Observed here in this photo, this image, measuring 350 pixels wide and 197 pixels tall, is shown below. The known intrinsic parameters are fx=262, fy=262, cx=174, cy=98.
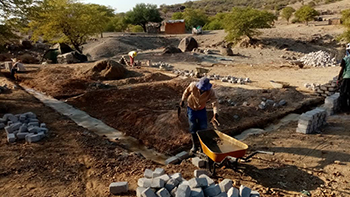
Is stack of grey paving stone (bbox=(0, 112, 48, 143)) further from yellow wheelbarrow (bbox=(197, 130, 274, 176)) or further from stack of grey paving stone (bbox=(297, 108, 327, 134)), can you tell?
stack of grey paving stone (bbox=(297, 108, 327, 134))

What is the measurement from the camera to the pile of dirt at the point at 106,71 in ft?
43.9

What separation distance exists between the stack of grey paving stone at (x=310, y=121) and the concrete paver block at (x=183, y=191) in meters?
3.87

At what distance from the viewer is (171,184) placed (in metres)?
3.65

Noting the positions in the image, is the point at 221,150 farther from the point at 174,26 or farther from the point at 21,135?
the point at 174,26

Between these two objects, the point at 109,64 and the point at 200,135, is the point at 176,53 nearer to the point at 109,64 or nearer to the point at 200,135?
the point at 109,64

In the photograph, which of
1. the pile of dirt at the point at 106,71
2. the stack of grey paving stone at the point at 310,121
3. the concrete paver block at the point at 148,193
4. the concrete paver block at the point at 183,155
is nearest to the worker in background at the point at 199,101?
the concrete paver block at the point at 183,155

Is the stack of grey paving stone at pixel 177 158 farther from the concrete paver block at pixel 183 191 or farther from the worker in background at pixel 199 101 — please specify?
the concrete paver block at pixel 183 191

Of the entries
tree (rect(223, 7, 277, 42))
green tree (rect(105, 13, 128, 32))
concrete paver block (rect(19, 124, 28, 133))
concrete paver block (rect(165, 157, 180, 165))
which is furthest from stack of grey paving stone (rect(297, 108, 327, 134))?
green tree (rect(105, 13, 128, 32))

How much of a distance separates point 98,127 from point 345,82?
22.7ft

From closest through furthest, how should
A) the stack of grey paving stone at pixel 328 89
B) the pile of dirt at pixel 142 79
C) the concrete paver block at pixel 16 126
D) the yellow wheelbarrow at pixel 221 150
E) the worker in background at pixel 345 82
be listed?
the yellow wheelbarrow at pixel 221 150 < the concrete paver block at pixel 16 126 < the worker in background at pixel 345 82 < the stack of grey paving stone at pixel 328 89 < the pile of dirt at pixel 142 79

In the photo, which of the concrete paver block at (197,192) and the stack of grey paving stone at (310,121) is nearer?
the concrete paver block at (197,192)

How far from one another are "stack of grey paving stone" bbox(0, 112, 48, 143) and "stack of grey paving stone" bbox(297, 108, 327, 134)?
6032 mm

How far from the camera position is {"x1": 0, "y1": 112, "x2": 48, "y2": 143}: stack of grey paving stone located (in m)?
5.91

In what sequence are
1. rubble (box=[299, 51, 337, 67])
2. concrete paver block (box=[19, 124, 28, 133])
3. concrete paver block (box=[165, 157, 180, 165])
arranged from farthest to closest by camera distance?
1. rubble (box=[299, 51, 337, 67])
2. concrete paver block (box=[19, 124, 28, 133])
3. concrete paver block (box=[165, 157, 180, 165])
